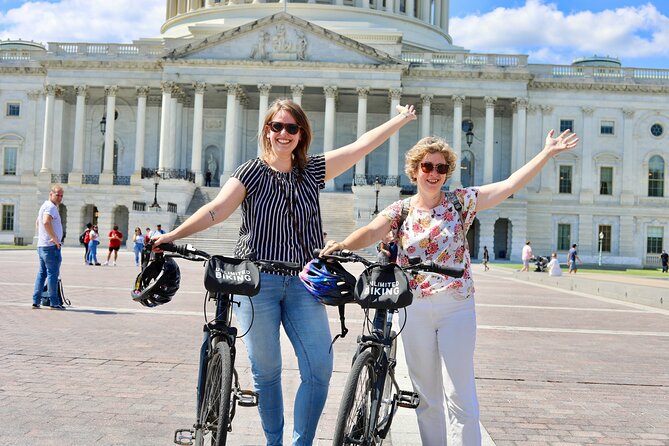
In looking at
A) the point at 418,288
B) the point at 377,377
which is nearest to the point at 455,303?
the point at 418,288

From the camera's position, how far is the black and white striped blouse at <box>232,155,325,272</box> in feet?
17.5

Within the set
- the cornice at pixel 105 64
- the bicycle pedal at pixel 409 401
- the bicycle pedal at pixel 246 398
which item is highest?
the cornice at pixel 105 64

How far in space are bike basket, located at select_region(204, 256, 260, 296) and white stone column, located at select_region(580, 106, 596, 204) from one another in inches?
2370

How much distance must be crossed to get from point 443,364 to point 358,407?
83 centimetres

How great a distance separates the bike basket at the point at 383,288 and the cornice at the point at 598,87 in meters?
58.9

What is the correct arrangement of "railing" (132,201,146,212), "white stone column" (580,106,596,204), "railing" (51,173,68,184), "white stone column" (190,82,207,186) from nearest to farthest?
1. "railing" (132,201,146,212)
2. "white stone column" (190,82,207,186)
3. "railing" (51,173,68,184)
4. "white stone column" (580,106,596,204)

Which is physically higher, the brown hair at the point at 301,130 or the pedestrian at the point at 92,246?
the brown hair at the point at 301,130

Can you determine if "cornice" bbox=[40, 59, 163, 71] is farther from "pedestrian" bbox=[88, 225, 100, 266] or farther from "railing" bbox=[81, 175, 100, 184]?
"pedestrian" bbox=[88, 225, 100, 266]

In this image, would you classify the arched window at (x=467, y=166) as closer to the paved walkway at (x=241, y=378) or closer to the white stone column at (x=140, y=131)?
the white stone column at (x=140, y=131)

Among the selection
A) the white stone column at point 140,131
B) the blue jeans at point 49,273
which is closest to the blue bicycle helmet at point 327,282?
the blue jeans at point 49,273

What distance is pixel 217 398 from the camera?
16.4ft

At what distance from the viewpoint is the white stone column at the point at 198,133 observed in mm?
57219

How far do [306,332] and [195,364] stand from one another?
4573 mm

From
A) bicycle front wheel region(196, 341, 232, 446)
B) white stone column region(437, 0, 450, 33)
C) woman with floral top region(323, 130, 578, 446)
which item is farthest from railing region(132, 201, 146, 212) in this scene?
bicycle front wheel region(196, 341, 232, 446)
